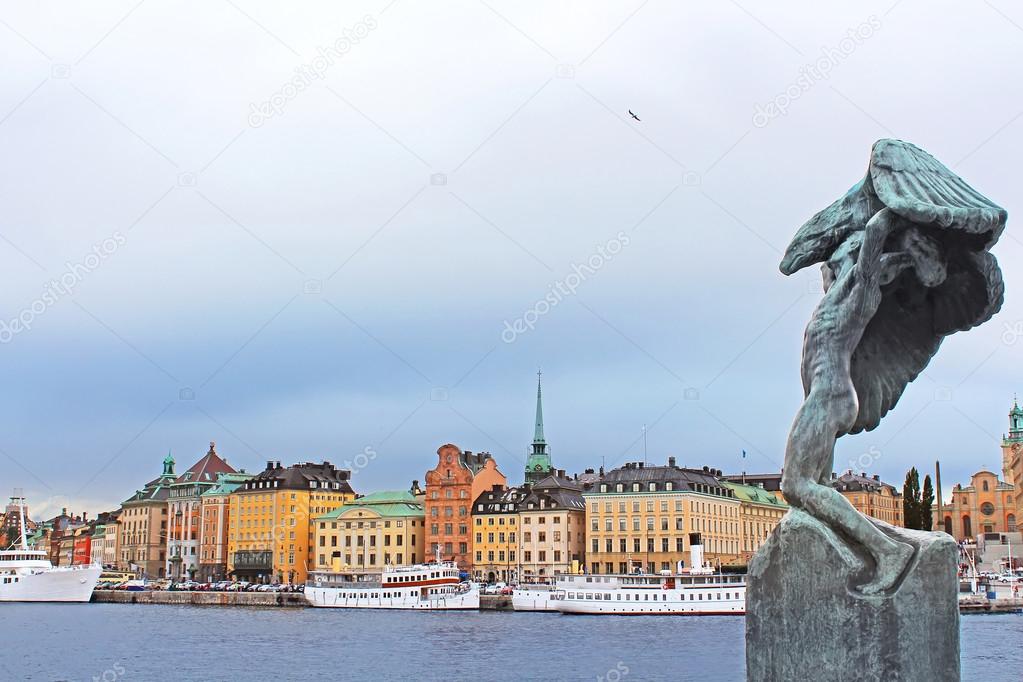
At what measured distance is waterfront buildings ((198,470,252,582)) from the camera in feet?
462

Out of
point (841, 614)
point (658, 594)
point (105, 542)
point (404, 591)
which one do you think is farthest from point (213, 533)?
point (841, 614)

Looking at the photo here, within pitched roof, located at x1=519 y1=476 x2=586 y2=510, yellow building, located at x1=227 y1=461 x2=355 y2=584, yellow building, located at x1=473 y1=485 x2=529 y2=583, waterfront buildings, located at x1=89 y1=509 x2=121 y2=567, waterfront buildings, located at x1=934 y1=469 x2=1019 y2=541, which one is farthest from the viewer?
waterfront buildings, located at x1=89 y1=509 x2=121 y2=567

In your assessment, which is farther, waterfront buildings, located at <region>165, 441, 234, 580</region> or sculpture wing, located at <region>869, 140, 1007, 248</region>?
waterfront buildings, located at <region>165, 441, 234, 580</region>

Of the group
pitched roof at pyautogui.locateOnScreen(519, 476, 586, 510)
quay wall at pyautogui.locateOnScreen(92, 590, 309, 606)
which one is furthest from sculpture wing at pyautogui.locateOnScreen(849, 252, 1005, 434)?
pitched roof at pyautogui.locateOnScreen(519, 476, 586, 510)

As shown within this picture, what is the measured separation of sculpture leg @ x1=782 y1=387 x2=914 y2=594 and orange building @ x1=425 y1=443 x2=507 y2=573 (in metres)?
110

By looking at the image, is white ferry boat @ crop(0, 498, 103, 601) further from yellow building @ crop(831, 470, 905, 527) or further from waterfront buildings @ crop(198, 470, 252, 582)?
yellow building @ crop(831, 470, 905, 527)

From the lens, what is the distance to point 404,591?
3767 inches

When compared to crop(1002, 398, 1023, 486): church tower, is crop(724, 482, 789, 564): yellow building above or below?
below

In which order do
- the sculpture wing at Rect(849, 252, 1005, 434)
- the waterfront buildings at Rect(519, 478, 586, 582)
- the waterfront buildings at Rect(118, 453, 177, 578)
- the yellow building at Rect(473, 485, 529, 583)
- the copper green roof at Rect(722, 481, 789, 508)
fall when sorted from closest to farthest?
the sculpture wing at Rect(849, 252, 1005, 434)
the waterfront buildings at Rect(519, 478, 586, 582)
the yellow building at Rect(473, 485, 529, 583)
the copper green roof at Rect(722, 481, 789, 508)
the waterfront buildings at Rect(118, 453, 177, 578)

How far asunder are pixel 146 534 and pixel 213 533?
18266 mm

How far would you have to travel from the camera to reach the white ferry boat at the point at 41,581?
113m

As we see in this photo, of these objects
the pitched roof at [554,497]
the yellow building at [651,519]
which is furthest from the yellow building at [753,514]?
the pitched roof at [554,497]

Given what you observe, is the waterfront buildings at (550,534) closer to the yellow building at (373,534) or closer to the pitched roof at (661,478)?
the pitched roof at (661,478)

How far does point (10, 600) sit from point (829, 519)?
11913 centimetres
